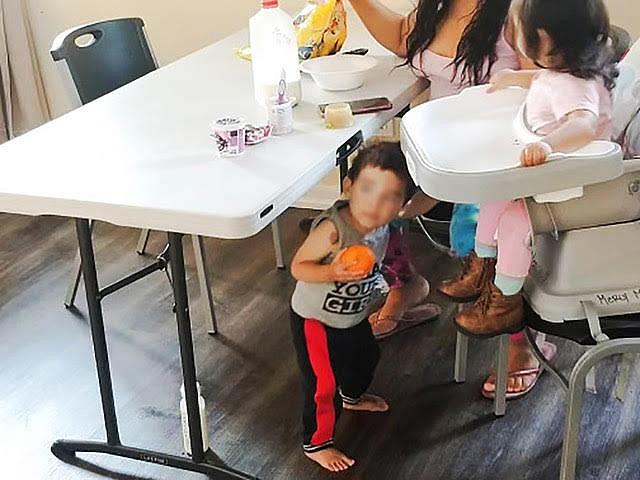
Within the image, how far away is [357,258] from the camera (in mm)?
1932

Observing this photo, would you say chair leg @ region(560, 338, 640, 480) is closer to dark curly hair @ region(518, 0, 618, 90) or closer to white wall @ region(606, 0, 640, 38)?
dark curly hair @ region(518, 0, 618, 90)

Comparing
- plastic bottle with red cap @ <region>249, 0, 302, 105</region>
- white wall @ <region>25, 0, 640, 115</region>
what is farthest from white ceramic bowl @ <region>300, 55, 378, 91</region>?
white wall @ <region>25, 0, 640, 115</region>

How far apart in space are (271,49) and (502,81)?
493 mm

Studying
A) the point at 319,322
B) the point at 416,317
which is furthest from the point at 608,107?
the point at 416,317

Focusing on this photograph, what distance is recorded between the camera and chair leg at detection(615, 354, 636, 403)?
233 centimetres

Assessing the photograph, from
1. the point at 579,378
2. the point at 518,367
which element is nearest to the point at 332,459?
the point at 518,367

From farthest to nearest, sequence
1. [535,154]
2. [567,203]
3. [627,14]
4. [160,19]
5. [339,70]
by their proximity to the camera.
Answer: [160,19], [627,14], [339,70], [567,203], [535,154]

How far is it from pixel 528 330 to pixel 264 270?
1.19 meters

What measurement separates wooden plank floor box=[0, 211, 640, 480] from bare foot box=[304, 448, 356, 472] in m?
0.02

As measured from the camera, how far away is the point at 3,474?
218cm

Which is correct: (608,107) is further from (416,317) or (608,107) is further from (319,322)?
(416,317)

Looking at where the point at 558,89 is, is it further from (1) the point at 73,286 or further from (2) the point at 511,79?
(1) the point at 73,286

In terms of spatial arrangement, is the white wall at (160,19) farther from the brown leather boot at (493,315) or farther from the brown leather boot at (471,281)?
the brown leather boot at (493,315)

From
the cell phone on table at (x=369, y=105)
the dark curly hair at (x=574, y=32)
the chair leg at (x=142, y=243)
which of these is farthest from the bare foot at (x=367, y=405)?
the chair leg at (x=142, y=243)
